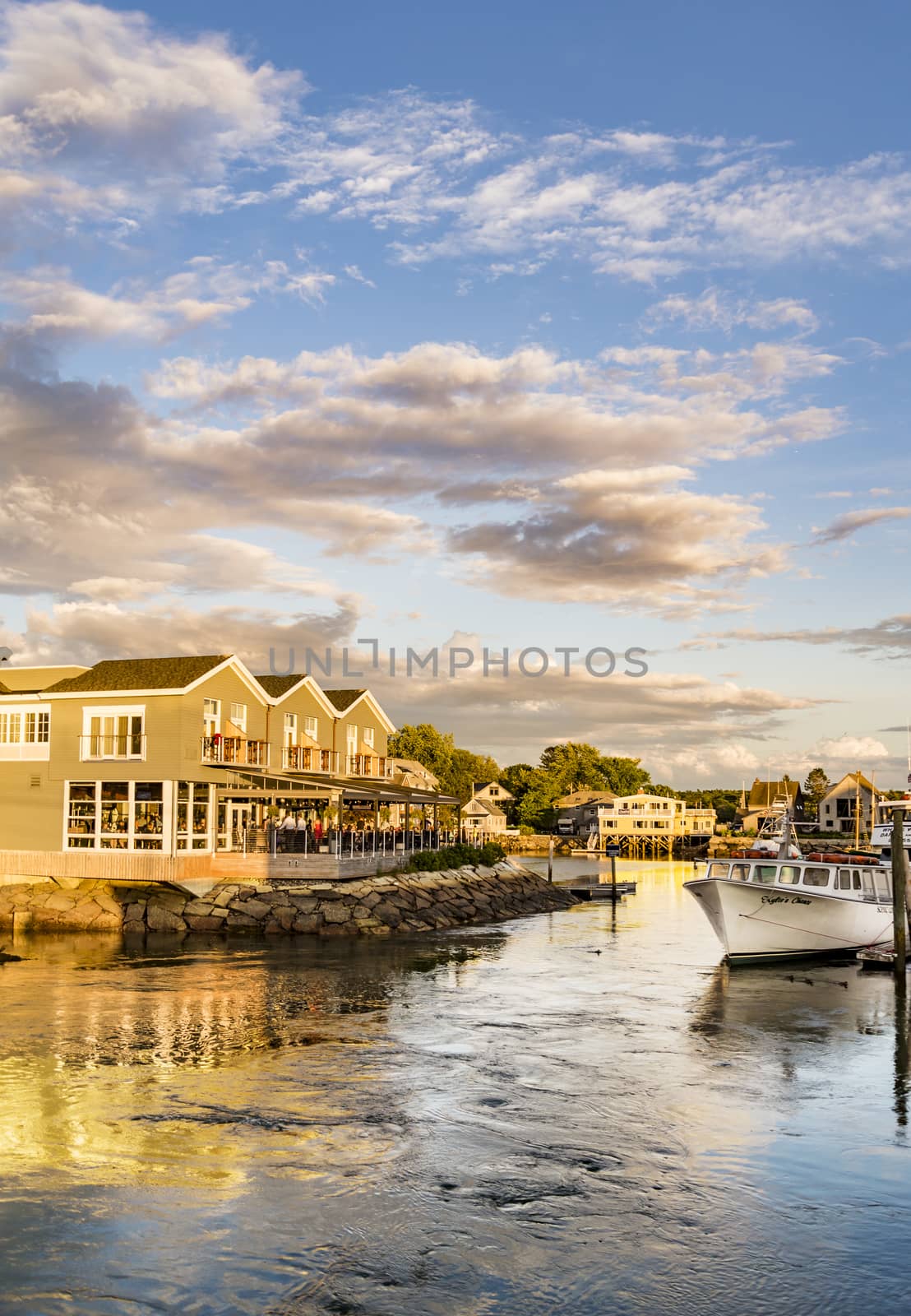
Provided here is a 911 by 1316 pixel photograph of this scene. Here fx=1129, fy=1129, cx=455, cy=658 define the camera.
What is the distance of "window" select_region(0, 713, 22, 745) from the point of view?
49.2 metres

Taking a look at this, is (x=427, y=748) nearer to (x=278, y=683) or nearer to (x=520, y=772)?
(x=520, y=772)

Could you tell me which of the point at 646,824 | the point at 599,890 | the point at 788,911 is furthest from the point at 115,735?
the point at 646,824

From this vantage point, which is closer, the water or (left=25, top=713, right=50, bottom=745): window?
the water

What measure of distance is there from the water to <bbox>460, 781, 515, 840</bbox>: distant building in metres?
94.6

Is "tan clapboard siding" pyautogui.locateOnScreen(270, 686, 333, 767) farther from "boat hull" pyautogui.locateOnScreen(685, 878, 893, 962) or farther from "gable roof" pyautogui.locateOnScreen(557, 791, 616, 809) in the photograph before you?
"gable roof" pyautogui.locateOnScreen(557, 791, 616, 809)

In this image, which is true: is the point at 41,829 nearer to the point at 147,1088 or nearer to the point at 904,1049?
the point at 147,1088

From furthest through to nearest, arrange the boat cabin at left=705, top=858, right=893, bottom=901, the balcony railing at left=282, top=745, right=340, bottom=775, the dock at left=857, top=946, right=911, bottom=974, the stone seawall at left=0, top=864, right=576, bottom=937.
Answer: the balcony railing at left=282, top=745, right=340, bottom=775 < the stone seawall at left=0, top=864, right=576, bottom=937 < the boat cabin at left=705, top=858, right=893, bottom=901 < the dock at left=857, top=946, right=911, bottom=974

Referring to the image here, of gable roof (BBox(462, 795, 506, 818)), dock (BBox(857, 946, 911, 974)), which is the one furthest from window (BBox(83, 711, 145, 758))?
gable roof (BBox(462, 795, 506, 818))

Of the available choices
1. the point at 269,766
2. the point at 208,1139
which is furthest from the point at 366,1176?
the point at 269,766

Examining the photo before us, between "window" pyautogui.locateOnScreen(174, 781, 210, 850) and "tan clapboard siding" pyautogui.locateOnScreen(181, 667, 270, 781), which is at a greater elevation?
"tan clapboard siding" pyautogui.locateOnScreen(181, 667, 270, 781)

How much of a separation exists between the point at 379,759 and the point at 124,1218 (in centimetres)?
5315

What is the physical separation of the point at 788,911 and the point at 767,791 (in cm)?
13606

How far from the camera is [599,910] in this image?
2391 inches

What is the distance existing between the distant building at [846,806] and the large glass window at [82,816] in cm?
10498
